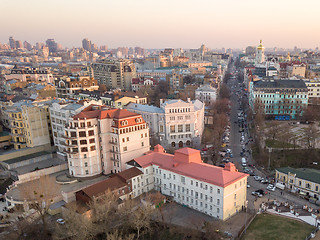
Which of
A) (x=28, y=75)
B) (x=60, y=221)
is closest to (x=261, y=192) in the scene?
(x=60, y=221)

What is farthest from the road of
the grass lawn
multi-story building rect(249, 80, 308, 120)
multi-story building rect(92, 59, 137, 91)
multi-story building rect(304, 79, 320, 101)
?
multi-story building rect(92, 59, 137, 91)

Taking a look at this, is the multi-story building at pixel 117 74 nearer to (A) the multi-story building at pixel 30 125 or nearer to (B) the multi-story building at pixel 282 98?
(B) the multi-story building at pixel 282 98

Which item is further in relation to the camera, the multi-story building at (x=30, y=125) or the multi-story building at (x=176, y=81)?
the multi-story building at (x=176, y=81)

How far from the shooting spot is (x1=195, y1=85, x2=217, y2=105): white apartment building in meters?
121

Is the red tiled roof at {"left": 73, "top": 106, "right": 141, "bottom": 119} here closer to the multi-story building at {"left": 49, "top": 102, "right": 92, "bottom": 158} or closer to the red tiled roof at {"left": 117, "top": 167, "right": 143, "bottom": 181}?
the multi-story building at {"left": 49, "top": 102, "right": 92, "bottom": 158}

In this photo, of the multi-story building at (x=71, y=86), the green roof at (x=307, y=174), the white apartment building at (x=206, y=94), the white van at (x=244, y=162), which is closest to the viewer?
the green roof at (x=307, y=174)

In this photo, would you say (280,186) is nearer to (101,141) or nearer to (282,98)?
(101,141)

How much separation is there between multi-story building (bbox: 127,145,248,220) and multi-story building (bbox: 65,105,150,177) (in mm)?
5425

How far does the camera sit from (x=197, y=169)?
49.0 metres

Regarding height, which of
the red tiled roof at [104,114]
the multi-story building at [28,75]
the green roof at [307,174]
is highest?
the multi-story building at [28,75]

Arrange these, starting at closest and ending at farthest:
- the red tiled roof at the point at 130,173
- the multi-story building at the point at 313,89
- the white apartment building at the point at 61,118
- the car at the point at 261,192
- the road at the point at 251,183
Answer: the red tiled roof at the point at 130,173 < the road at the point at 251,183 < the car at the point at 261,192 < the white apartment building at the point at 61,118 < the multi-story building at the point at 313,89

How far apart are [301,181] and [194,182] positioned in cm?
2541

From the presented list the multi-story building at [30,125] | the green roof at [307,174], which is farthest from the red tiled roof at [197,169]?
the multi-story building at [30,125]

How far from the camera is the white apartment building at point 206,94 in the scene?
121062 millimetres
